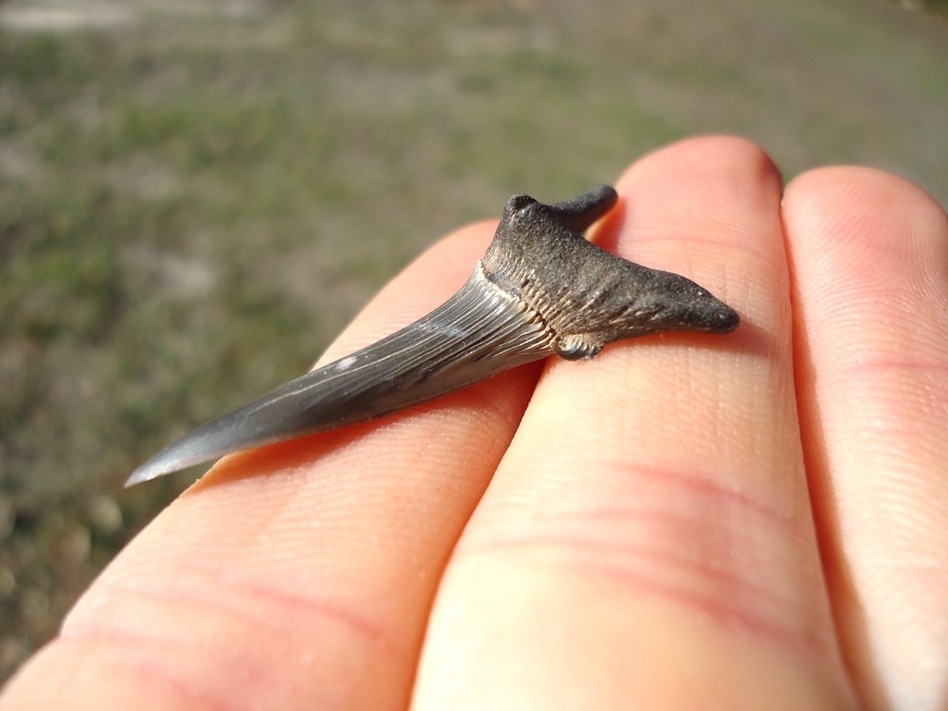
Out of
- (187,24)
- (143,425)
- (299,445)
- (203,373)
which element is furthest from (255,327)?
(187,24)

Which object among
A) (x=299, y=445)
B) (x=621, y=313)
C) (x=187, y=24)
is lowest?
(x=299, y=445)

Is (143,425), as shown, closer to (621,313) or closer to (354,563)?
(354,563)

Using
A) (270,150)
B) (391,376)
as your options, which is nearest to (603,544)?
(391,376)

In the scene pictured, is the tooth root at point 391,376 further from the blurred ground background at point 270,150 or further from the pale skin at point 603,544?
the blurred ground background at point 270,150

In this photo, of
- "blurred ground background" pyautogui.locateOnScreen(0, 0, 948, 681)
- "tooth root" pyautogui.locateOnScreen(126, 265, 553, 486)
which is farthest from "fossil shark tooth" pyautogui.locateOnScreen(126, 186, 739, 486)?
"blurred ground background" pyautogui.locateOnScreen(0, 0, 948, 681)

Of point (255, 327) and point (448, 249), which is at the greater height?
point (448, 249)

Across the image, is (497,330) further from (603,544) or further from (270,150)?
(270,150)

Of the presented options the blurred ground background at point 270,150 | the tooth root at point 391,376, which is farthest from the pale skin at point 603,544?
the blurred ground background at point 270,150
